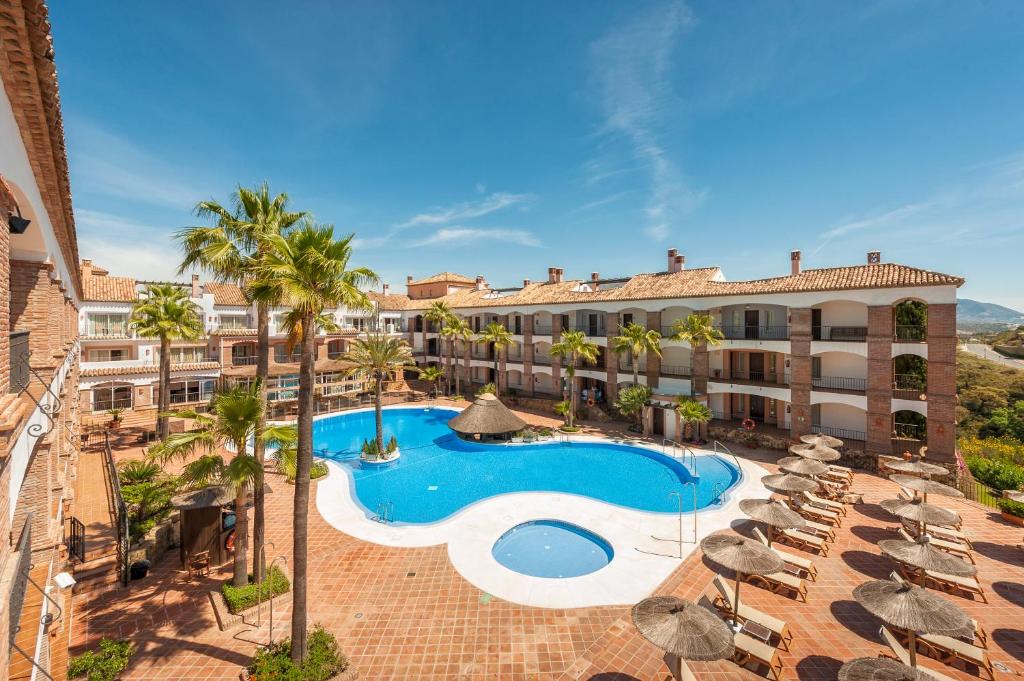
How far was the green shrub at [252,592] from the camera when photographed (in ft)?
37.1

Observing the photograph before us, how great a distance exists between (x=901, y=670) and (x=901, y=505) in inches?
367

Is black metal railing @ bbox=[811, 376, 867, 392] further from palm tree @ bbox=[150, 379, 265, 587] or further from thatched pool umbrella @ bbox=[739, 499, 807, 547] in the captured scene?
palm tree @ bbox=[150, 379, 265, 587]

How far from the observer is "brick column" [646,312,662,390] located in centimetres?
→ 3219

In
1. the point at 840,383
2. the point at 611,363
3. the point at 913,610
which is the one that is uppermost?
the point at 611,363

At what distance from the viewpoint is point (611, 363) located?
115 ft

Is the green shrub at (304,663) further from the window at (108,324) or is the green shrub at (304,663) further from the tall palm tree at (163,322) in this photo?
the window at (108,324)

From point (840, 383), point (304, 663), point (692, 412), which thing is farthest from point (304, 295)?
point (840, 383)

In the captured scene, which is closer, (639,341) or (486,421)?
(486,421)

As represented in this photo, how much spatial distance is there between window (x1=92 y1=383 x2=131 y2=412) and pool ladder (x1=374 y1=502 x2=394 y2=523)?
1089 inches

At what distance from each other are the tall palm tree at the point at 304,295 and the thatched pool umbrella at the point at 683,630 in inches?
275

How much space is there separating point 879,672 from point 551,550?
9.45 metres

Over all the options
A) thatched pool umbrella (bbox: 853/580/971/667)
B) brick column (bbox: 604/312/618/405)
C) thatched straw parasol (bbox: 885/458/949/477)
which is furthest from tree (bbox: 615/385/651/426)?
thatched pool umbrella (bbox: 853/580/971/667)

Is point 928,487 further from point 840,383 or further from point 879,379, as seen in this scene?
point 840,383

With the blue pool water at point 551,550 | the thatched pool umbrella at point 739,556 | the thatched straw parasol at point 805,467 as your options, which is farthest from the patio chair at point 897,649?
the thatched straw parasol at point 805,467
